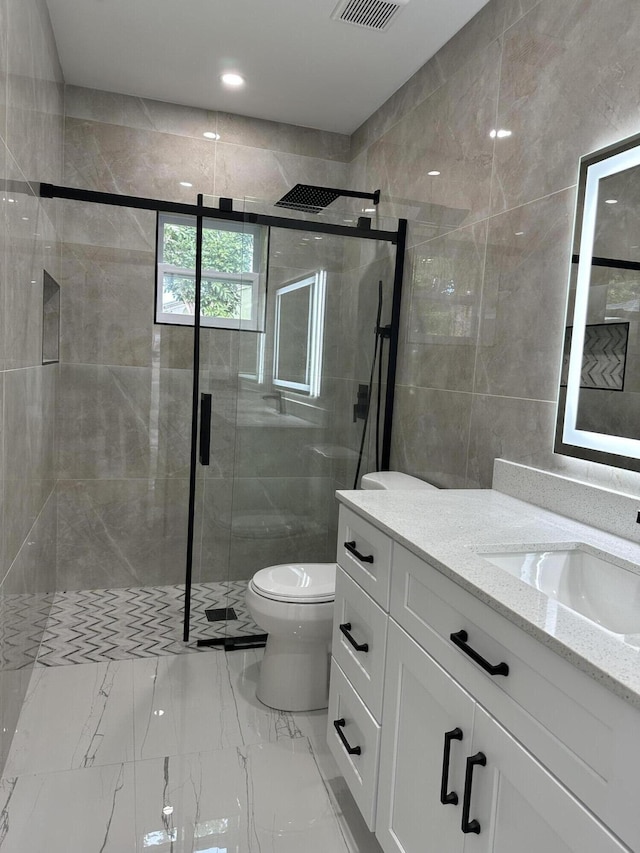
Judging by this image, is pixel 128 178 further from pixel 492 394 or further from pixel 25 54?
pixel 492 394

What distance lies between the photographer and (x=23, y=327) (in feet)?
6.36

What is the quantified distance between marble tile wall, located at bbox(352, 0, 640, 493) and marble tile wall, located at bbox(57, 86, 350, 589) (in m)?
0.92

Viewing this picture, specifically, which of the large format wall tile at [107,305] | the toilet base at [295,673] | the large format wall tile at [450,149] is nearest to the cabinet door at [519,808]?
the toilet base at [295,673]

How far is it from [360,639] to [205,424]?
49.8 inches

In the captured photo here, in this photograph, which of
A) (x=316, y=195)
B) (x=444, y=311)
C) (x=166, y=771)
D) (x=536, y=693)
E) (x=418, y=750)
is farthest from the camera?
(x=316, y=195)

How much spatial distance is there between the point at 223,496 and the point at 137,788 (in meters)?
1.24

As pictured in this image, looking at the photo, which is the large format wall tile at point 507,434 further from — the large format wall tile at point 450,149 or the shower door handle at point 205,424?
the shower door handle at point 205,424

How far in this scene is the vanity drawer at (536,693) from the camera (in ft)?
2.47

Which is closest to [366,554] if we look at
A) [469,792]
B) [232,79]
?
Answer: [469,792]

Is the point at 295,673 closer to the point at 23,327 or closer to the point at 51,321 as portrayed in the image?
the point at 23,327

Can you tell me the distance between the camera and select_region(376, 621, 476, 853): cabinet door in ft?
3.63

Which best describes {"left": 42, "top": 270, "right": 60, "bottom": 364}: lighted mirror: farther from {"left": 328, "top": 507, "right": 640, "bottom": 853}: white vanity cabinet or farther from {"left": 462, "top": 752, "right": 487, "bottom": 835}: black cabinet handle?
{"left": 462, "top": 752, "right": 487, "bottom": 835}: black cabinet handle

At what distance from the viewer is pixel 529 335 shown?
1.87 m

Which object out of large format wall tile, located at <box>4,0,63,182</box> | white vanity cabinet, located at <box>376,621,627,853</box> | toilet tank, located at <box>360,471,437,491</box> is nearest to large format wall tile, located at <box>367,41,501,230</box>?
toilet tank, located at <box>360,471,437,491</box>
